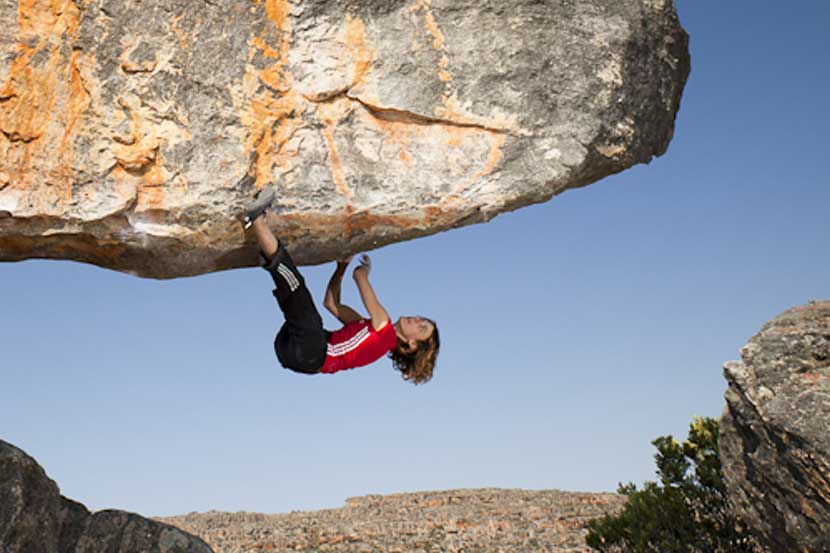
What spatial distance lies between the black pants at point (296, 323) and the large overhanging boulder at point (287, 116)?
0.23 metres

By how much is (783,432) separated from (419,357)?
2.72 m

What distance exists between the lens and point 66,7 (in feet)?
18.9

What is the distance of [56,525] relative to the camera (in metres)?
6.99

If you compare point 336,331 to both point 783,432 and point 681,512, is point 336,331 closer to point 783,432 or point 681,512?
point 783,432

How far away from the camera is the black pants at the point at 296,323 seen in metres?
5.87

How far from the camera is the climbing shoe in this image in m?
5.61

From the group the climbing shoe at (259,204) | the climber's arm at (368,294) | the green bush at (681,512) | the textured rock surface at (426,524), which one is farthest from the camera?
the textured rock surface at (426,524)

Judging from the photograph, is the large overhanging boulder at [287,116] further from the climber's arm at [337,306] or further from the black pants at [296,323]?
the climber's arm at [337,306]

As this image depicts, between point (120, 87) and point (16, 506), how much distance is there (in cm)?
313

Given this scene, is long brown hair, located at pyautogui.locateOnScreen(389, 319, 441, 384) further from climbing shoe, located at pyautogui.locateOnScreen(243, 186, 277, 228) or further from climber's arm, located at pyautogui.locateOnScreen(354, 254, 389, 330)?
climbing shoe, located at pyautogui.locateOnScreen(243, 186, 277, 228)

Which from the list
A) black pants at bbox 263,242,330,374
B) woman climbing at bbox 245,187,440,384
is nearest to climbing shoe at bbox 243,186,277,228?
woman climbing at bbox 245,187,440,384

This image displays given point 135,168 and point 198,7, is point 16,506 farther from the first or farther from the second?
point 198,7

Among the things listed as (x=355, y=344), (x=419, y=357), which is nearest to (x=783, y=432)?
(x=419, y=357)

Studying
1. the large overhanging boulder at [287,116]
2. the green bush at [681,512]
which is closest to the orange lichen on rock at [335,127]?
the large overhanging boulder at [287,116]
